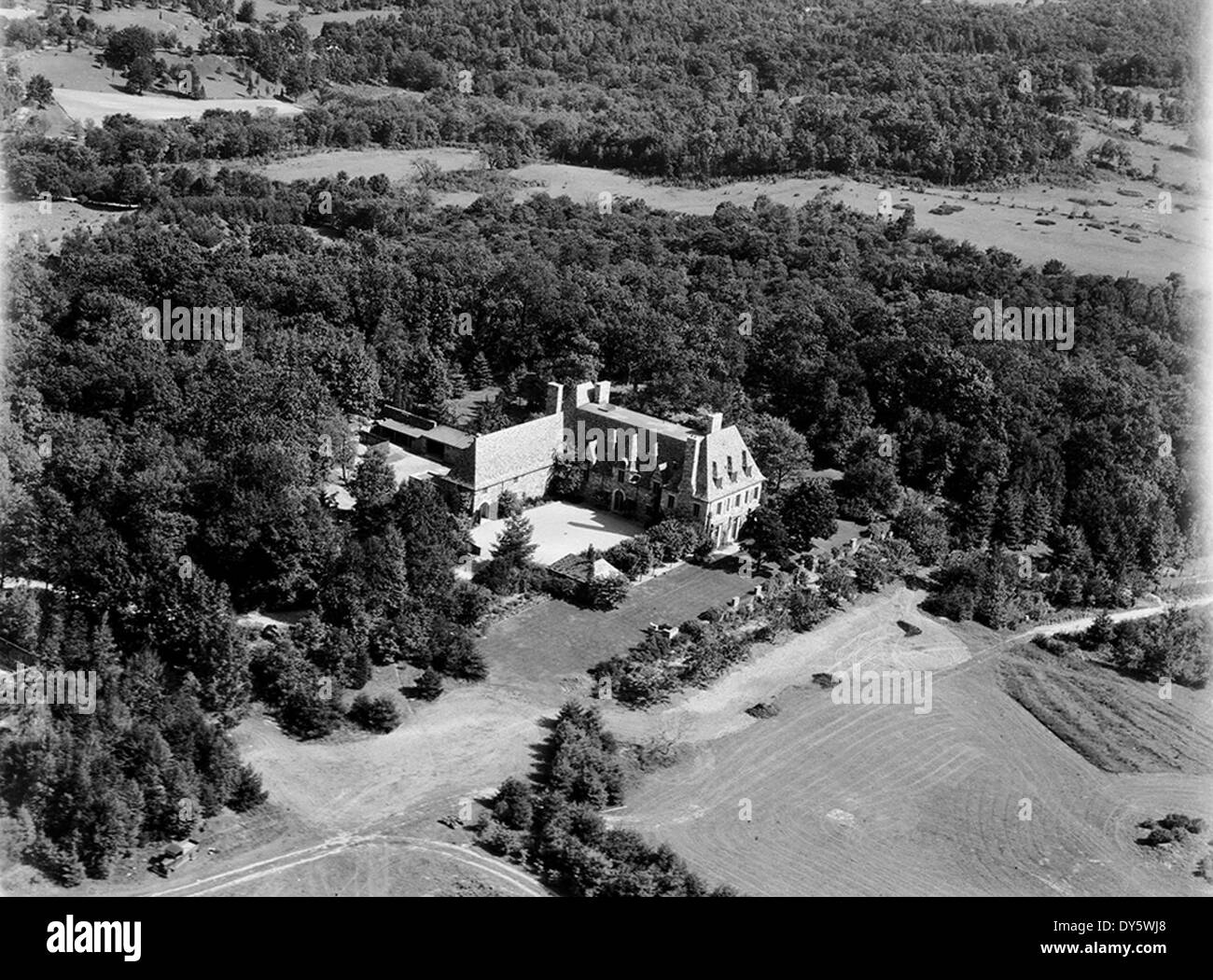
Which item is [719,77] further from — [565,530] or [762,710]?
[762,710]

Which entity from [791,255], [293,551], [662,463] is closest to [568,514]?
[662,463]

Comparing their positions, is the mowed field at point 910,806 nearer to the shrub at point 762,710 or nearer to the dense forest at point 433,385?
the shrub at point 762,710

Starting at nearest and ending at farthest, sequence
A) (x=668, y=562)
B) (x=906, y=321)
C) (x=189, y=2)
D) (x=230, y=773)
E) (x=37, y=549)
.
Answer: (x=230, y=773), (x=37, y=549), (x=668, y=562), (x=906, y=321), (x=189, y=2)

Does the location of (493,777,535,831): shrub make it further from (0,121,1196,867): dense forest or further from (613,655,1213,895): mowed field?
(0,121,1196,867): dense forest

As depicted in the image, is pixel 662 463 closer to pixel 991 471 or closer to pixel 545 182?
pixel 991 471

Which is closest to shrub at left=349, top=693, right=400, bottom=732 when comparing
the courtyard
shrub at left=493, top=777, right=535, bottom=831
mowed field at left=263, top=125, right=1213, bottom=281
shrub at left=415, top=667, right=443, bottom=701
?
shrub at left=415, top=667, right=443, bottom=701
